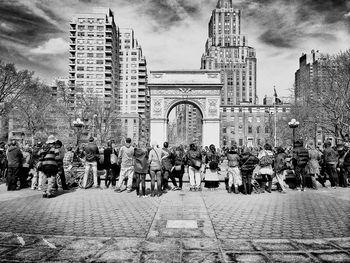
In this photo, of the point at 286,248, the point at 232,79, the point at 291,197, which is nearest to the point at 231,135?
the point at 232,79


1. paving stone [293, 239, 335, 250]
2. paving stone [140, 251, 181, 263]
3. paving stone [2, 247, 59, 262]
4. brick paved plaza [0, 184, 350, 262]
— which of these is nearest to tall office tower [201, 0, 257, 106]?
brick paved plaza [0, 184, 350, 262]

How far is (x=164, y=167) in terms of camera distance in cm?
994

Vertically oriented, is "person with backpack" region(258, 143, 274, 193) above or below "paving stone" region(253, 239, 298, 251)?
above

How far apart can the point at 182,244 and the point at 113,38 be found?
289 ft

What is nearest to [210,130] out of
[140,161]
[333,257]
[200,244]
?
[140,161]

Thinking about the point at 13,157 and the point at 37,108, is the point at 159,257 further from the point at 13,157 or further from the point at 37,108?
the point at 37,108

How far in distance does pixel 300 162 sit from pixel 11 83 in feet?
91.0

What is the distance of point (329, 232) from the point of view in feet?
16.3

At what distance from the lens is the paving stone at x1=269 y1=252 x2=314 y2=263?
3.67 m

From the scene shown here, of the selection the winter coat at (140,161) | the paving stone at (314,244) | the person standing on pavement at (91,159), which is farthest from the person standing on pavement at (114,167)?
the paving stone at (314,244)

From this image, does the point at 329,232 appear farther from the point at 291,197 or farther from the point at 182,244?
the point at 291,197

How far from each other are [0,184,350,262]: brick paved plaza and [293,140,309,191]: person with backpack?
1.92 m

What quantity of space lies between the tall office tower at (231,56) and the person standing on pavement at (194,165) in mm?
99853

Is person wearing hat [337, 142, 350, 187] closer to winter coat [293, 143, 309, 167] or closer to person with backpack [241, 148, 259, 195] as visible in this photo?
winter coat [293, 143, 309, 167]
